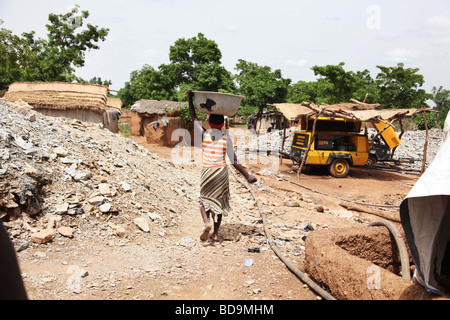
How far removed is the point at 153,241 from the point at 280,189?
226 inches

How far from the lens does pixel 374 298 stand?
2484 millimetres

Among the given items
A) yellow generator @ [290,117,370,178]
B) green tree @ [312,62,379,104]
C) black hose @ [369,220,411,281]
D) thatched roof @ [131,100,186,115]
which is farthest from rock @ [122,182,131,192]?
green tree @ [312,62,379,104]

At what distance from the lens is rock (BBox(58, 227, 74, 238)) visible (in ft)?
13.6

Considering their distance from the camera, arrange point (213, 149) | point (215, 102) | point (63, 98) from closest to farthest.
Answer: point (215, 102), point (213, 149), point (63, 98)

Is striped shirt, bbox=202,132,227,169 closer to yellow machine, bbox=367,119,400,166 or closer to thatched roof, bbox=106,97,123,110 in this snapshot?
thatched roof, bbox=106,97,123,110

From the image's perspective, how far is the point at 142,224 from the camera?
16.0 feet

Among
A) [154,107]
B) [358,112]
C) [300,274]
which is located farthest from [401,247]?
[154,107]

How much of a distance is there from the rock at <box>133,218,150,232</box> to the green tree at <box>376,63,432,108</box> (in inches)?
1124

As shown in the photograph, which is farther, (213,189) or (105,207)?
(105,207)

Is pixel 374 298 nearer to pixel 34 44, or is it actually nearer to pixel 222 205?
pixel 222 205

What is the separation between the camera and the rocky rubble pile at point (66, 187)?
418 centimetres

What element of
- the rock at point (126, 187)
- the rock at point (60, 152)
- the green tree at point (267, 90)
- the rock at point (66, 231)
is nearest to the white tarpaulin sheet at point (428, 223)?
the rock at point (66, 231)

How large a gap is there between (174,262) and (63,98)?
778 centimetres

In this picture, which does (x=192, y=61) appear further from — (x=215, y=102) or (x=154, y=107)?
(x=215, y=102)
